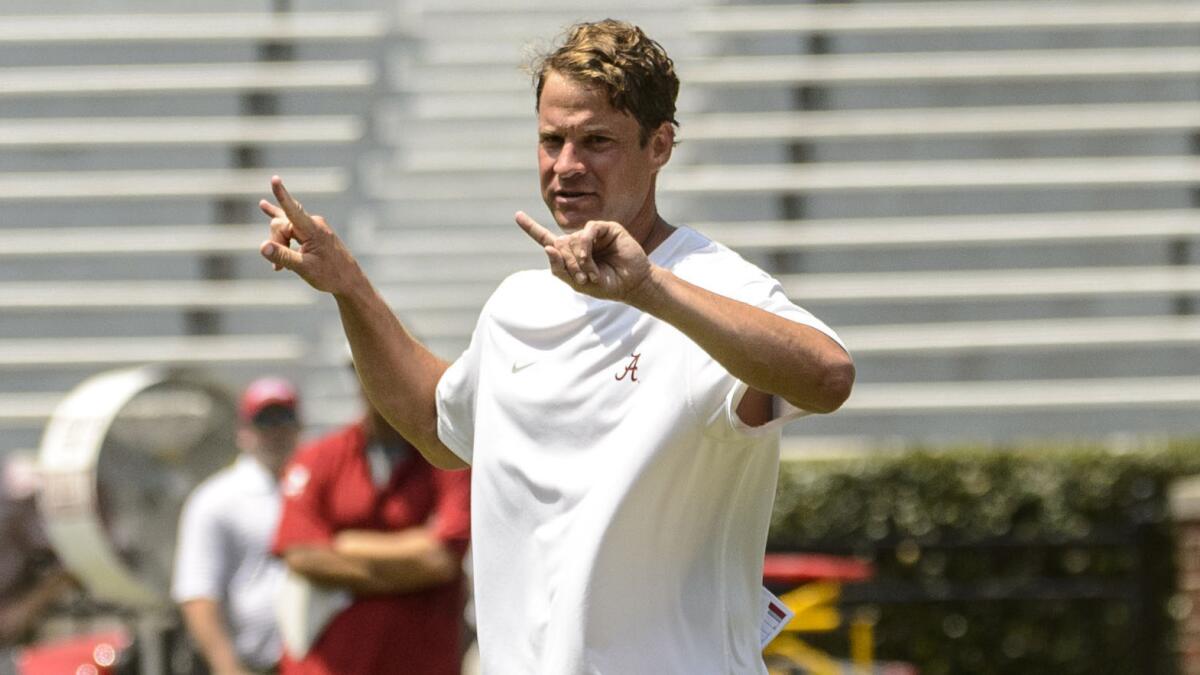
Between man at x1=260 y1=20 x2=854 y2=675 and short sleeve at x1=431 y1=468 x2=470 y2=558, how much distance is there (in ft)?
7.15

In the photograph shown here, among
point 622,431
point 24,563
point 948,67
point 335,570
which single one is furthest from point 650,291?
point 948,67

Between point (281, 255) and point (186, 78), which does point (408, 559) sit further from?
point (186, 78)

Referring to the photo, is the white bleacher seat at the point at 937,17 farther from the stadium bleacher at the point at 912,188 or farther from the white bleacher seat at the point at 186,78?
the white bleacher seat at the point at 186,78

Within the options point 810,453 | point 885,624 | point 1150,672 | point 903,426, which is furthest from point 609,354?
point 903,426

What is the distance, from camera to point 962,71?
13.9m

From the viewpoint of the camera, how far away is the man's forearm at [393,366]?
144 inches

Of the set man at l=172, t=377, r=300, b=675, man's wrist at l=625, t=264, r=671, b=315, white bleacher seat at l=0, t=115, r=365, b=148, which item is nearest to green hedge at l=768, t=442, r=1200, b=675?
man at l=172, t=377, r=300, b=675

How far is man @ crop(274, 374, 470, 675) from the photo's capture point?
18.3 ft

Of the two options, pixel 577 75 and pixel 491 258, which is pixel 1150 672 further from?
pixel 577 75

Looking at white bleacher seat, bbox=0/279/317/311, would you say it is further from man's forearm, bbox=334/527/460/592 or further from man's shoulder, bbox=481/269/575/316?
man's shoulder, bbox=481/269/575/316

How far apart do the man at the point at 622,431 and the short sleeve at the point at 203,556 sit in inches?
149

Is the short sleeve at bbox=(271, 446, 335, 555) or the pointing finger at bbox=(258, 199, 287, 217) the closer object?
the pointing finger at bbox=(258, 199, 287, 217)

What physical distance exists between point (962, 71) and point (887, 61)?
1.56 ft

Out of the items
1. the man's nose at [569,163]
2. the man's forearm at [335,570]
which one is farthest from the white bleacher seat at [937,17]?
the man's nose at [569,163]
